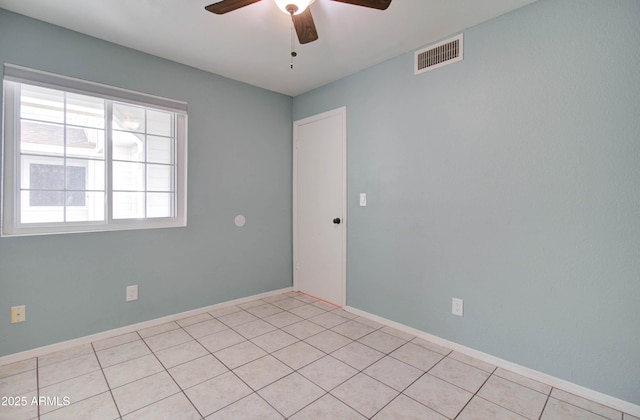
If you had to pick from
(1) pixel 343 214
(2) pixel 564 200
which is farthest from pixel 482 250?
(1) pixel 343 214

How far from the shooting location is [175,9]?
2.06 m

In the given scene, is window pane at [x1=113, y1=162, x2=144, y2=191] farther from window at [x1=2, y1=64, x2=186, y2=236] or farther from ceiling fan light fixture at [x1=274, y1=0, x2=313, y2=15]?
ceiling fan light fixture at [x1=274, y1=0, x2=313, y2=15]

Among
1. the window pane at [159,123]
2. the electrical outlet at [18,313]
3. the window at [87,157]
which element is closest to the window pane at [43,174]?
the window at [87,157]

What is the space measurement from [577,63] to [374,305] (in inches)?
93.5

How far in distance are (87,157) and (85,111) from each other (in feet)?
1.24

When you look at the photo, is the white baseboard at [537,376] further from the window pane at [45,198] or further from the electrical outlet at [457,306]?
the window pane at [45,198]

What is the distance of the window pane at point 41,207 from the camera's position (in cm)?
219

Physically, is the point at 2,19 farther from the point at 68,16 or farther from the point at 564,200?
the point at 564,200

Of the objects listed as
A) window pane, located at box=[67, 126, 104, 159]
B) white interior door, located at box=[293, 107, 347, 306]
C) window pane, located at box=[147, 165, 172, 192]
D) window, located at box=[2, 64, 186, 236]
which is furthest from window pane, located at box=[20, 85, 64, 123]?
white interior door, located at box=[293, 107, 347, 306]

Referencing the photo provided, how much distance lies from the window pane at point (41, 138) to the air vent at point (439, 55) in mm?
2929

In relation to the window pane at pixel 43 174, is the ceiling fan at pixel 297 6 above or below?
above

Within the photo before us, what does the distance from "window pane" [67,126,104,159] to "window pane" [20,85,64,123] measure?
124mm

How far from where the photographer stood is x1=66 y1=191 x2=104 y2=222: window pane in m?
2.38

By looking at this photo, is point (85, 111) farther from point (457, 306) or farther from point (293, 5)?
point (457, 306)
